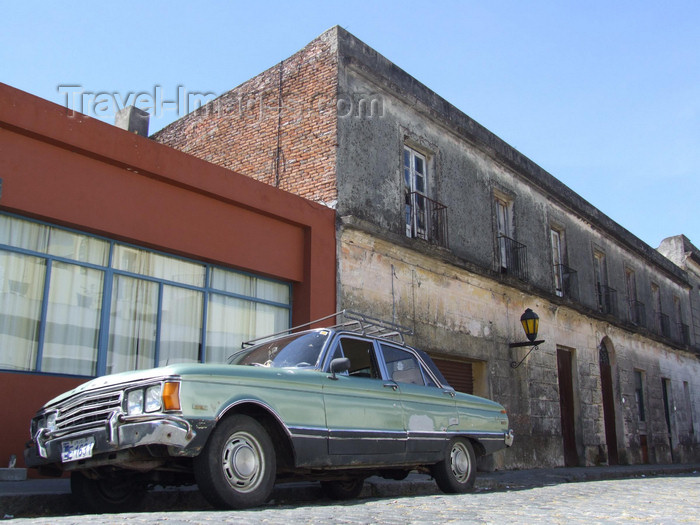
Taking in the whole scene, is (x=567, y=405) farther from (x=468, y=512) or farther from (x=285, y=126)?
(x=468, y=512)

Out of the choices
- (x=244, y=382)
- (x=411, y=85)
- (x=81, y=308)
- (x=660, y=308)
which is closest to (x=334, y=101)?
(x=411, y=85)

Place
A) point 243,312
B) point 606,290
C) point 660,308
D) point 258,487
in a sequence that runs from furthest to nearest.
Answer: point 660,308 → point 606,290 → point 243,312 → point 258,487

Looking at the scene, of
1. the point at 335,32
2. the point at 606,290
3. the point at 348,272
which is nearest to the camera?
the point at 348,272

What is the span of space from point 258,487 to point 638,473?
12.2m

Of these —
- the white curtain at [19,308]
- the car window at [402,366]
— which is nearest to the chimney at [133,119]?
the white curtain at [19,308]

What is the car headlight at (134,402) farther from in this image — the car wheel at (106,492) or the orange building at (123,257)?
the orange building at (123,257)

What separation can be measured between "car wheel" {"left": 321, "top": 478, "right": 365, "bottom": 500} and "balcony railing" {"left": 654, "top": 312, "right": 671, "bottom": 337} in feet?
66.1

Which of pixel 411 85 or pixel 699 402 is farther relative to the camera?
pixel 699 402

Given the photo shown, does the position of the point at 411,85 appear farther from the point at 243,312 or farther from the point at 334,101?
the point at 243,312

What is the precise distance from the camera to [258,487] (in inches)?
209

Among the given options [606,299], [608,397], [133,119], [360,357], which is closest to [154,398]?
[360,357]

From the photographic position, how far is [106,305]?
8.77 meters

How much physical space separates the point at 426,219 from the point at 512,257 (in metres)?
3.64

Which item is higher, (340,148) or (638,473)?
(340,148)
